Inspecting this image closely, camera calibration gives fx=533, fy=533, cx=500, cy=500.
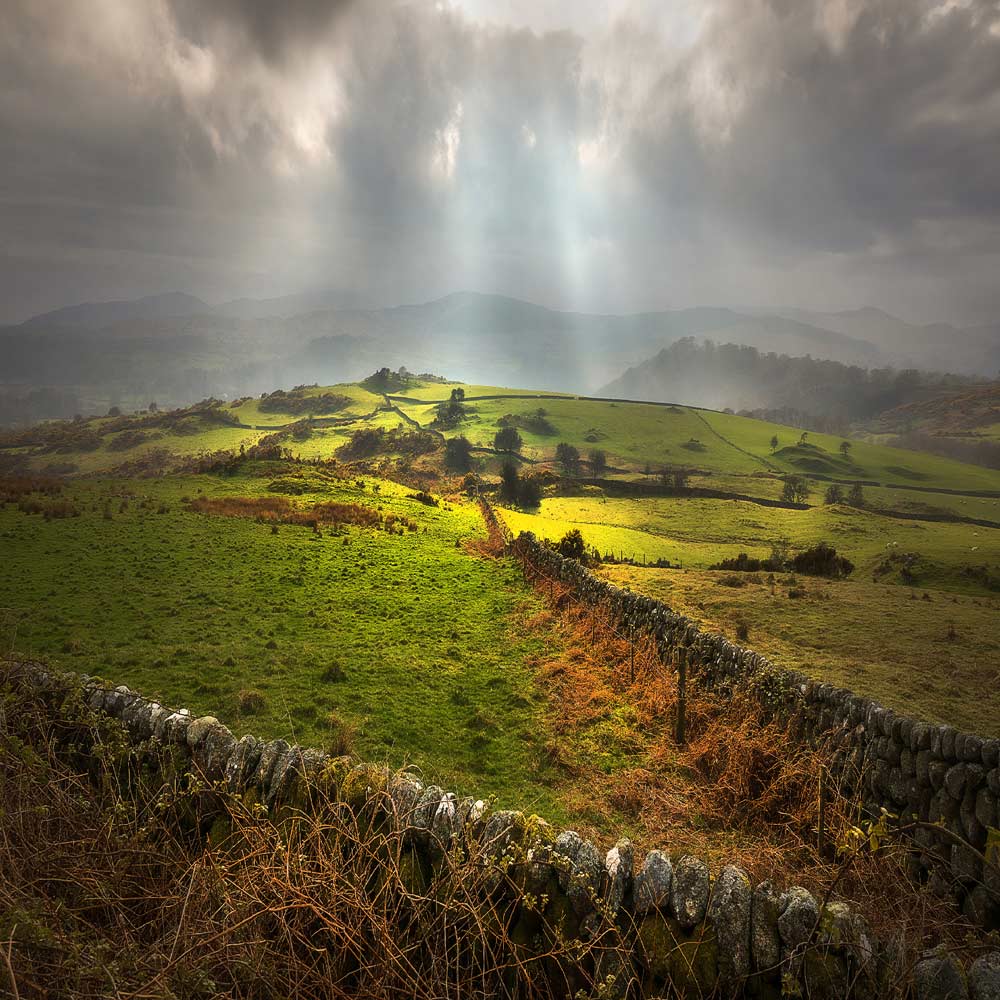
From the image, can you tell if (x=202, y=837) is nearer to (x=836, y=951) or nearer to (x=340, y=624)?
(x=836, y=951)

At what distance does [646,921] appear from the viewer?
379 centimetres

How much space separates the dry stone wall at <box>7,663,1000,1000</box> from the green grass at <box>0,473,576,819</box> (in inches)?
162

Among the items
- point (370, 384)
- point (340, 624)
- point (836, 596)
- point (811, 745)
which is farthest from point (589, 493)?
point (370, 384)

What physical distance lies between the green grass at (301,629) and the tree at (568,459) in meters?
80.3

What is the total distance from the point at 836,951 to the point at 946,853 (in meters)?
4.17

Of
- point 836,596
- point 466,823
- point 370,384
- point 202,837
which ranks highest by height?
point 370,384

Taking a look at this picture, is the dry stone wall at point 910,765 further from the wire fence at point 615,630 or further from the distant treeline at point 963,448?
the distant treeline at point 963,448

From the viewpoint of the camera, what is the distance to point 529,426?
144250 mm

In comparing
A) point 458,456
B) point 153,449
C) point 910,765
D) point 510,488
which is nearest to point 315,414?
point 153,449

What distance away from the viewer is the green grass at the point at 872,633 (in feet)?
40.3

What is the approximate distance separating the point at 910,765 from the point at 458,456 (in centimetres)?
10168

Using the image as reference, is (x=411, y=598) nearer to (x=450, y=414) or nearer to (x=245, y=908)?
(x=245, y=908)

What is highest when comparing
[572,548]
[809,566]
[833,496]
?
[833,496]

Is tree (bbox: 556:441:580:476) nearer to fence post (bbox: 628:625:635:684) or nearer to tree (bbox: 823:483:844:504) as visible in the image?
tree (bbox: 823:483:844:504)
